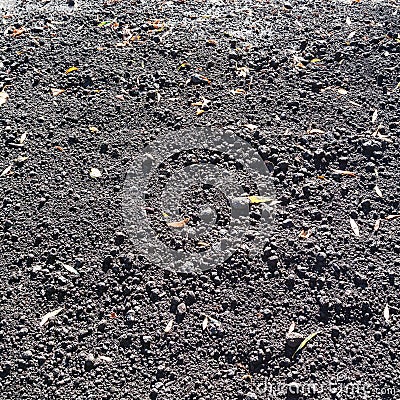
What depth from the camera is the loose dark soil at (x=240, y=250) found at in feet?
7.79

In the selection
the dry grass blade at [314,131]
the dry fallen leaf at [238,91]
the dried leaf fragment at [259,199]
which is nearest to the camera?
the dried leaf fragment at [259,199]

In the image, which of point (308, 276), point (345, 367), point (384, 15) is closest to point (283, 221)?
point (308, 276)

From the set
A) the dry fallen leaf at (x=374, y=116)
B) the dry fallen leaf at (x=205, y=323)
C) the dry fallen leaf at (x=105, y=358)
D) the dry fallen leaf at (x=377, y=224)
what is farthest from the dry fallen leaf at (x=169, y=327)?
the dry fallen leaf at (x=374, y=116)

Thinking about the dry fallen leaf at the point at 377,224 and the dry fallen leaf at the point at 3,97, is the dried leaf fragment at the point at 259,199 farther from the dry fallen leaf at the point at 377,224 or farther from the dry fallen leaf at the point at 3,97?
the dry fallen leaf at the point at 3,97

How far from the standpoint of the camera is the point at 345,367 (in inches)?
92.4

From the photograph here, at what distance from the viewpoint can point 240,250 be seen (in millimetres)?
2707

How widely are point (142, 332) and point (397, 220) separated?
4.28ft

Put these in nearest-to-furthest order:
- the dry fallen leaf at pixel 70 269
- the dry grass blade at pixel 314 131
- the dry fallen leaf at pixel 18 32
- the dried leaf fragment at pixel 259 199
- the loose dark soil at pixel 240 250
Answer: the loose dark soil at pixel 240 250
the dry fallen leaf at pixel 70 269
the dried leaf fragment at pixel 259 199
the dry grass blade at pixel 314 131
the dry fallen leaf at pixel 18 32

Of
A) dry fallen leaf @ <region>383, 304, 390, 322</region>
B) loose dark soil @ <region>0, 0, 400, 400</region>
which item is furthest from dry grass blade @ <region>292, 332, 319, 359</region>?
dry fallen leaf @ <region>383, 304, 390, 322</region>

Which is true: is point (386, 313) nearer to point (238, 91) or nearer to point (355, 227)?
point (355, 227)

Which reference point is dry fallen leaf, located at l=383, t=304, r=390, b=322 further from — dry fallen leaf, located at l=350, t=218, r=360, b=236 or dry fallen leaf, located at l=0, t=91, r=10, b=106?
dry fallen leaf, located at l=0, t=91, r=10, b=106

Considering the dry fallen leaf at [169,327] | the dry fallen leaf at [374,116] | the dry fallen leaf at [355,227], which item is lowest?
the dry fallen leaf at [169,327]

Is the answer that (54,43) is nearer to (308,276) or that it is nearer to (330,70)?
(330,70)

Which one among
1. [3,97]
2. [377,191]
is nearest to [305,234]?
[377,191]
